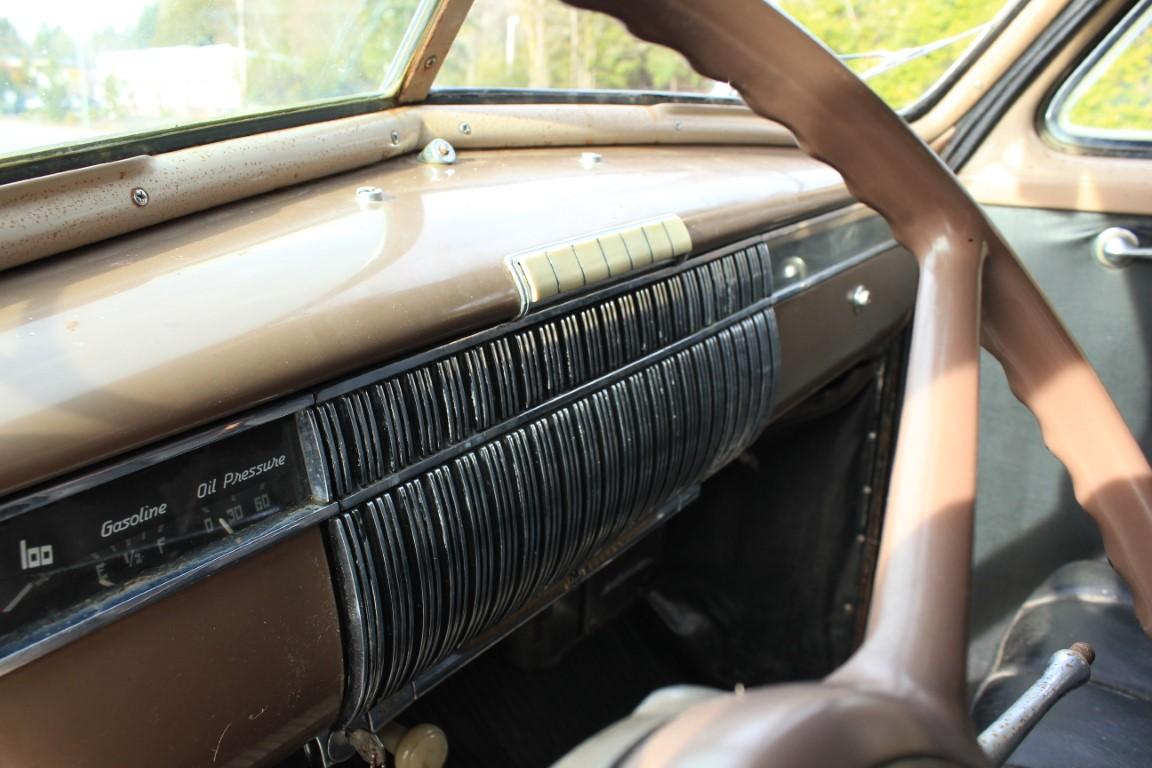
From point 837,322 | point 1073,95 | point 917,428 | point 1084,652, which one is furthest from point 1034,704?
point 1073,95

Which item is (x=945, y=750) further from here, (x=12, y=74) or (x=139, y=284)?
(x=12, y=74)

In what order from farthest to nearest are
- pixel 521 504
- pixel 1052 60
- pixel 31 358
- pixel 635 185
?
pixel 1052 60 < pixel 635 185 < pixel 521 504 < pixel 31 358

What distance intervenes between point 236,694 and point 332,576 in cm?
12

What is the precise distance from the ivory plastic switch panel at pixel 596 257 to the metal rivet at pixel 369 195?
225mm

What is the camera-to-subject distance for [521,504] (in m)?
1.07

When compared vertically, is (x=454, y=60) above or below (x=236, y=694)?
above

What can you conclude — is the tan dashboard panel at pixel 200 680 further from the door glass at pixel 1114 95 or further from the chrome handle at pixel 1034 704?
the door glass at pixel 1114 95

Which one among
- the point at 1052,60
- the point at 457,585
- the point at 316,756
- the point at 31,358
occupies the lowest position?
the point at 316,756

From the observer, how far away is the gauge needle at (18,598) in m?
0.65

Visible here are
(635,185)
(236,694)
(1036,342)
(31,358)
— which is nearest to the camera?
(31,358)

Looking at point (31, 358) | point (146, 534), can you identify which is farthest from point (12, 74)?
point (146, 534)

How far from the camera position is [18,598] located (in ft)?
2.14

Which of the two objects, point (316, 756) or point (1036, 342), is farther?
point (316, 756)

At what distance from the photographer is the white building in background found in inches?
43.2
